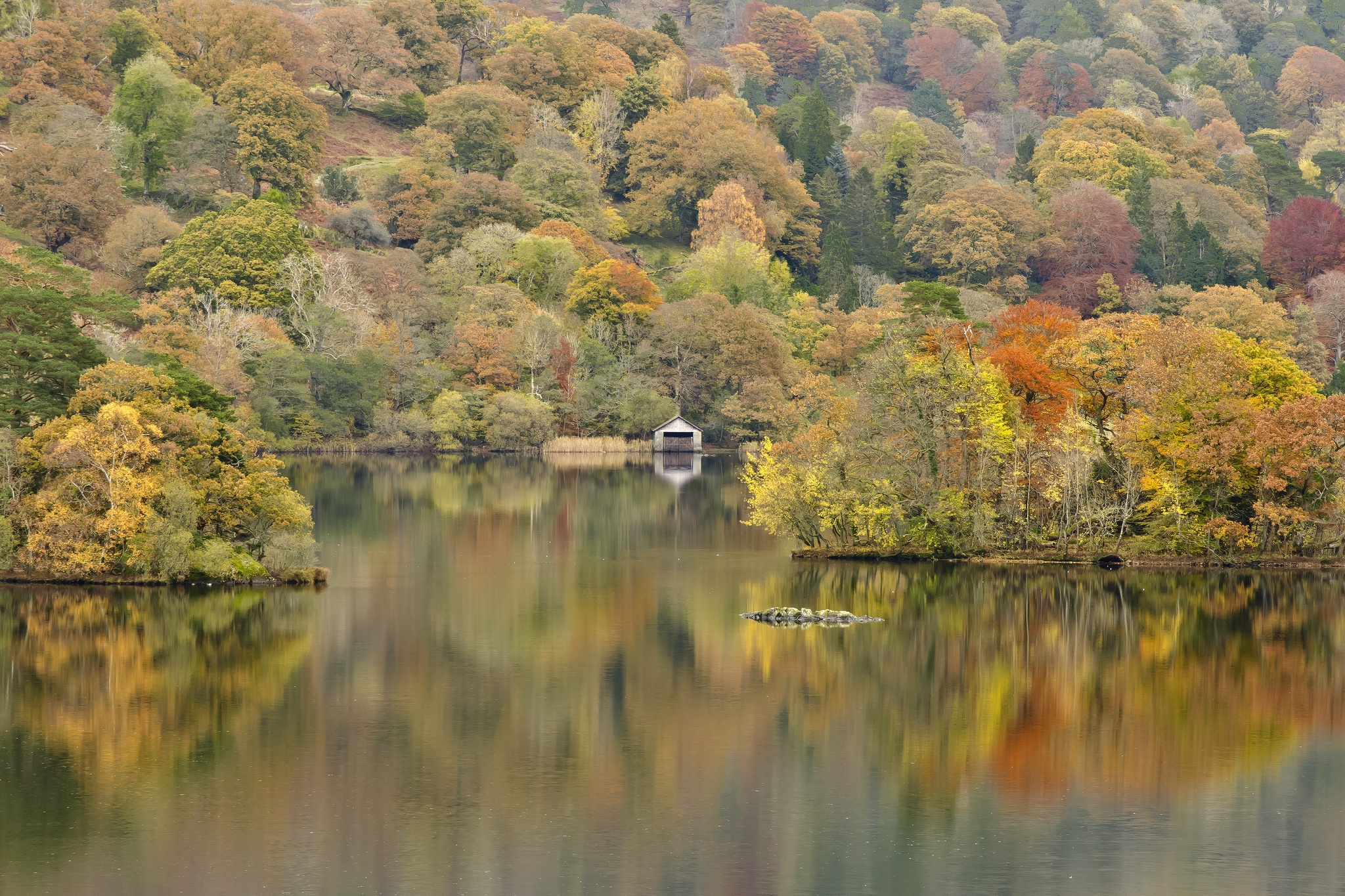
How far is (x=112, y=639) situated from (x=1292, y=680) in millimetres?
25919

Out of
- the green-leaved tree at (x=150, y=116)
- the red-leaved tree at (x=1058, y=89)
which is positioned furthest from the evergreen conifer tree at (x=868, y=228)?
the red-leaved tree at (x=1058, y=89)

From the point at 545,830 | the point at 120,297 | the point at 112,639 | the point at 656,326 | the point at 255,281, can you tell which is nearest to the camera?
the point at 545,830

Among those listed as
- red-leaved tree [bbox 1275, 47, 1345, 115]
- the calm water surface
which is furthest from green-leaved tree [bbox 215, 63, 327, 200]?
red-leaved tree [bbox 1275, 47, 1345, 115]

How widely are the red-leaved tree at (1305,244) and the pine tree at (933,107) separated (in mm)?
74154

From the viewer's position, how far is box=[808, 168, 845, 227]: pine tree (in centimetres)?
13325

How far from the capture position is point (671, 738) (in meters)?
25.9

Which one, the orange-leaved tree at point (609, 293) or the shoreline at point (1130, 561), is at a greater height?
the orange-leaved tree at point (609, 293)

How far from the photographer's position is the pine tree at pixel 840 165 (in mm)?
139500

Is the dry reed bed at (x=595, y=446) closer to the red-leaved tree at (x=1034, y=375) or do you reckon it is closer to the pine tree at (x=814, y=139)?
the pine tree at (x=814, y=139)

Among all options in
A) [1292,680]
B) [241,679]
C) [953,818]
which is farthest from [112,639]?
[1292,680]

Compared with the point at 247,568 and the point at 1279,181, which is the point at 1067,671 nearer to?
the point at 247,568

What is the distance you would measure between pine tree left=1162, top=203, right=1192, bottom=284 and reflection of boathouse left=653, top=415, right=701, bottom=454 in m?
42.8

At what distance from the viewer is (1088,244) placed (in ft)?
399

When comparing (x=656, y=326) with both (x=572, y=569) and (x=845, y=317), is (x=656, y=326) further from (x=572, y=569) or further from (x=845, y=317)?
(x=572, y=569)
